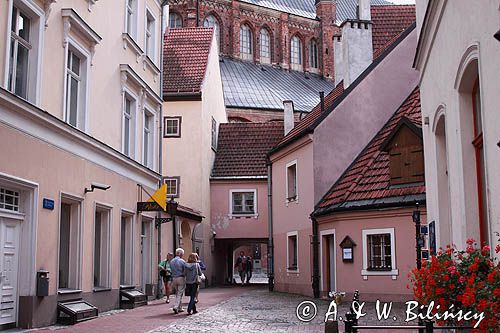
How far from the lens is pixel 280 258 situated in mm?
27500

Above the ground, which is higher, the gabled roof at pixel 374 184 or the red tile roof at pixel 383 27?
the red tile roof at pixel 383 27

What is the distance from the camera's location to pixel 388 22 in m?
27.8

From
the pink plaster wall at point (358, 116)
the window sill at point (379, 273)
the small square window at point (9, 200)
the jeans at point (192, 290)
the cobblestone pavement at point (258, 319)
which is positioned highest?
the pink plaster wall at point (358, 116)

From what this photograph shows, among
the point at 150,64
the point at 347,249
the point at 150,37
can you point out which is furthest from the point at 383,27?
the point at 347,249

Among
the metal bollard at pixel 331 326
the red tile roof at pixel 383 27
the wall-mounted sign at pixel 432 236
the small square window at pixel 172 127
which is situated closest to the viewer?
the metal bollard at pixel 331 326

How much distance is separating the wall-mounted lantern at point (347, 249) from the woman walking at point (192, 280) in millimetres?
5344

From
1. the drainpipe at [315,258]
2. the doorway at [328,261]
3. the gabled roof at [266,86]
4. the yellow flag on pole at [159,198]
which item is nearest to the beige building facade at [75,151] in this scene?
the yellow flag on pole at [159,198]

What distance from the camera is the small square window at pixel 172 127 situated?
109ft

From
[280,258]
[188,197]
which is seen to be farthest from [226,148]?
[280,258]

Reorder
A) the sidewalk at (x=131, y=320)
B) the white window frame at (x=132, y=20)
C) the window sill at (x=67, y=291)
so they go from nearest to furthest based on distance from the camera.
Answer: the sidewalk at (x=131, y=320) → the window sill at (x=67, y=291) → the white window frame at (x=132, y=20)

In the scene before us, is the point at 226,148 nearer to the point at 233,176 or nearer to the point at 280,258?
the point at 233,176

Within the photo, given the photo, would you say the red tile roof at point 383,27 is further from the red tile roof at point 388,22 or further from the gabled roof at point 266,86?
the gabled roof at point 266,86

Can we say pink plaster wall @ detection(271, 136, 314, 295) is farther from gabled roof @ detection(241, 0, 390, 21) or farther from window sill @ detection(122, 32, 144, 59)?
gabled roof @ detection(241, 0, 390, 21)

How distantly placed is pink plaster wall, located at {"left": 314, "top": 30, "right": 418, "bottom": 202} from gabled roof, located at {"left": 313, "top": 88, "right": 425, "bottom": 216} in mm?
334
